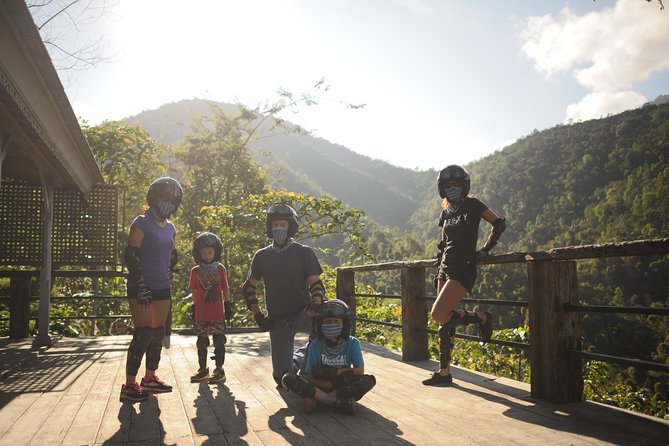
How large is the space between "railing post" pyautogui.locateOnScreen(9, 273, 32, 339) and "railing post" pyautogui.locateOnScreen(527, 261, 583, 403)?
7513 mm

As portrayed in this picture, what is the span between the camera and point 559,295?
355 centimetres

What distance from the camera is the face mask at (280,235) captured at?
4242 millimetres

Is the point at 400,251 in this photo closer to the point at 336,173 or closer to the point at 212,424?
the point at 336,173

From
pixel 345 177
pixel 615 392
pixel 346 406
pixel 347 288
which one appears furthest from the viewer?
pixel 345 177

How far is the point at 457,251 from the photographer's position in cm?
399

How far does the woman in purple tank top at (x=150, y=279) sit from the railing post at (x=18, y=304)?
16.2 ft

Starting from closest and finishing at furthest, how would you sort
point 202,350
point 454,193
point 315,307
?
1. point 315,307
2. point 454,193
3. point 202,350

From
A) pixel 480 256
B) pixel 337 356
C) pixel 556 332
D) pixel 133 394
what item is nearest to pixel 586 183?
pixel 480 256

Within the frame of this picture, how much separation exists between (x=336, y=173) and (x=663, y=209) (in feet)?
403

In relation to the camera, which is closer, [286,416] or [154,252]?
[286,416]

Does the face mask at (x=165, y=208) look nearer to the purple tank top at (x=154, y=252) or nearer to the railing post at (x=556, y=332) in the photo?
the purple tank top at (x=154, y=252)

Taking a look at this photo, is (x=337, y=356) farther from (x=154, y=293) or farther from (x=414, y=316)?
(x=414, y=316)

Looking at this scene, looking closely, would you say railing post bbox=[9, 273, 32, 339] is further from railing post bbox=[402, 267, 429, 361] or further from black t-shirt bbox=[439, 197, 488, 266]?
black t-shirt bbox=[439, 197, 488, 266]

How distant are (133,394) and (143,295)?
0.74 metres
